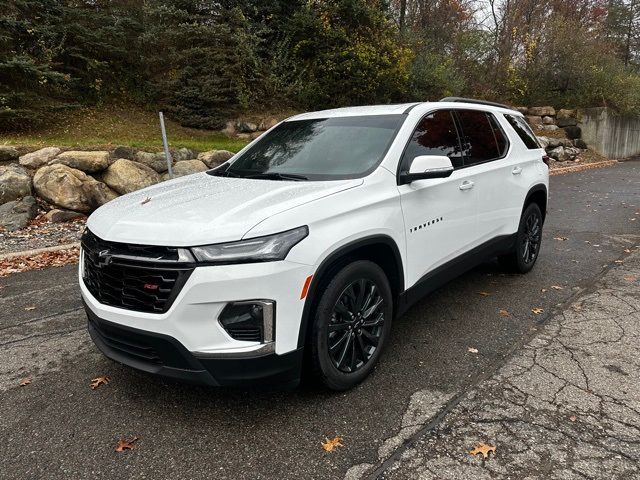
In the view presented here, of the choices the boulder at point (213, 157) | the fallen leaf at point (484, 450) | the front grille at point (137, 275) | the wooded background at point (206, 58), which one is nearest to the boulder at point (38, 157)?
the wooded background at point (206, 58)

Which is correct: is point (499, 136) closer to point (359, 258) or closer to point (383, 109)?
point (383, 109)

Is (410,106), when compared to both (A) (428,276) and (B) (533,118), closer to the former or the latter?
(A) (428,276)

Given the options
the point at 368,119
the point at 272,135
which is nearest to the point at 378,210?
the point at 368,119

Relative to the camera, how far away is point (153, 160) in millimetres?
8609

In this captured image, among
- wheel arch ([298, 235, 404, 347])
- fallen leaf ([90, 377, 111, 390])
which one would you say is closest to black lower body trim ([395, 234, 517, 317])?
wheel arch ([298, 235, 404, 347])

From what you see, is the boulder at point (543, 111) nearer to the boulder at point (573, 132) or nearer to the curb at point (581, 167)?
the boulder at point (573, 132)

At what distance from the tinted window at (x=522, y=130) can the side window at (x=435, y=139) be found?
1344 millimetres

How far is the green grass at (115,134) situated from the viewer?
29.4 feet

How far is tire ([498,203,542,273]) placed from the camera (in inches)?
197

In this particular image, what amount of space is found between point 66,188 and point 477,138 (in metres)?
6.22

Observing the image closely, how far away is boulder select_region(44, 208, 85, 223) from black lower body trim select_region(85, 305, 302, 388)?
5464mm

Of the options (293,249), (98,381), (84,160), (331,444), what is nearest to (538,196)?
(293,249)

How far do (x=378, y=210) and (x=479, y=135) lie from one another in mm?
1940

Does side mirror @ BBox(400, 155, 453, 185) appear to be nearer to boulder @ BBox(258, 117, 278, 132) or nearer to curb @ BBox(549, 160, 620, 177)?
boulder @ BBox(258, 117, 278, 132)
